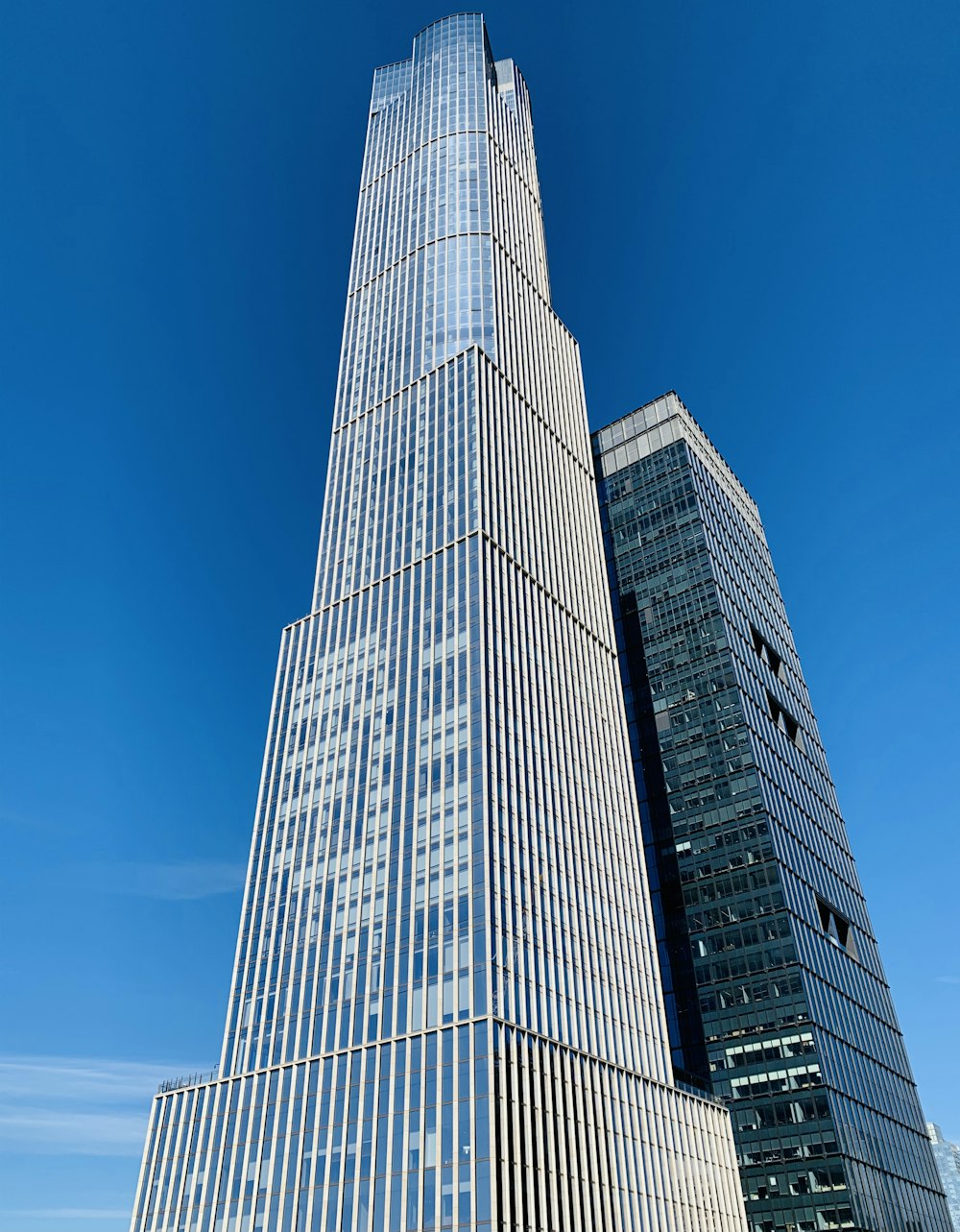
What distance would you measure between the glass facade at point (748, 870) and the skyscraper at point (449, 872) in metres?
14.7

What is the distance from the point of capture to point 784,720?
151 metres

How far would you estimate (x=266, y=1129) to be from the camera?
8025 cm

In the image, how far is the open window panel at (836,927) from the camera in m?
129

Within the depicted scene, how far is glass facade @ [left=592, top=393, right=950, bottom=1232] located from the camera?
10531 cm

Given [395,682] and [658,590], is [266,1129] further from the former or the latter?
[658,590]

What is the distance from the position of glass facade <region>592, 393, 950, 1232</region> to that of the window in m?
0.37

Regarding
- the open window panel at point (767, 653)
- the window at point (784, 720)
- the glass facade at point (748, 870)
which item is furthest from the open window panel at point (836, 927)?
the open window panel at point (767, 653)

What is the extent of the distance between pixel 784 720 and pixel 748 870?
37.0 metres

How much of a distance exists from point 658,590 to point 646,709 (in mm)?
19799

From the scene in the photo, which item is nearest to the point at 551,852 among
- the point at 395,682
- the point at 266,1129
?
the point at 395,682

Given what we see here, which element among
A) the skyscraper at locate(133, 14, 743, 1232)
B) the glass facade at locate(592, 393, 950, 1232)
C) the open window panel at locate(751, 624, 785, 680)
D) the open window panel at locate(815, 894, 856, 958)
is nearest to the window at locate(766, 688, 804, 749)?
the glass facade at locate(592, 393, 950, 1232)

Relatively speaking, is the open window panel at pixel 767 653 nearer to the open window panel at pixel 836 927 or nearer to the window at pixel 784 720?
the window at pixel 784 720

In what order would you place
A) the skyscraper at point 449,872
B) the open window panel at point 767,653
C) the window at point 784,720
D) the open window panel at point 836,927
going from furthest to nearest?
the open window panel at point 767,653 < the window at point 784,720 < the open window panel at point 836,927 < the skyscraper at point 449,872

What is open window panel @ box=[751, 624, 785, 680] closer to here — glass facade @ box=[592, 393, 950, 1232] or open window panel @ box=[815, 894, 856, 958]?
glass facade @ box=[592, 393, 950, 1232]
